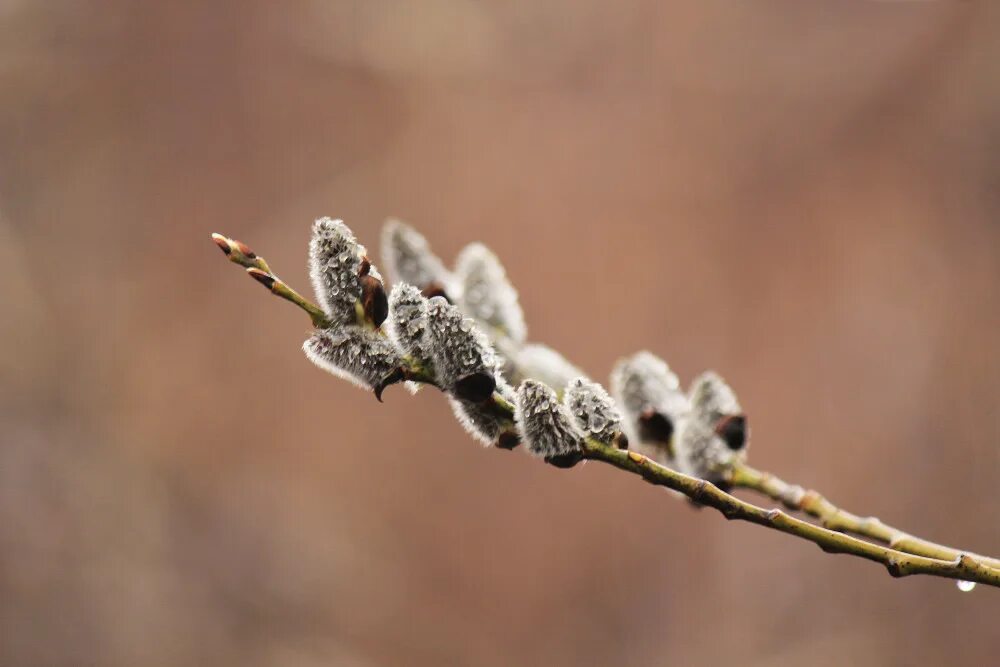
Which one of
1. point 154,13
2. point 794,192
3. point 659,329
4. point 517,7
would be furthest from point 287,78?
point 794,192

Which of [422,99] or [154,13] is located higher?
[422,99]

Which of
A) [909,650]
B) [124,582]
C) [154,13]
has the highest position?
[154,13]

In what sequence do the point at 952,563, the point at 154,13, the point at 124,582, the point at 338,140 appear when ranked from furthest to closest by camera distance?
the point at 338,140 < the point at 154,13 < the point at 124,582 < the point at 952,563

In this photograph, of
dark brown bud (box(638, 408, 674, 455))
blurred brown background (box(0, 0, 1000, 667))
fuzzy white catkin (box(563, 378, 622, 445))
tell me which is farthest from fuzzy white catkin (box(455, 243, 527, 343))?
blurred brown background (box(0, 0, 1000, 667))

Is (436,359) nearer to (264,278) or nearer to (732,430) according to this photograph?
(264,278)

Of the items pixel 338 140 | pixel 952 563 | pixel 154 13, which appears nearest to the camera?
pixel 952 563

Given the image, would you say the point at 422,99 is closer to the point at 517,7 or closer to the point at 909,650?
the point at 517,7

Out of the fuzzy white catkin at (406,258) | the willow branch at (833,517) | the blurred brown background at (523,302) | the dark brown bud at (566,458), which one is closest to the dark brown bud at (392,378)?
the dark brown bud at (566,458)

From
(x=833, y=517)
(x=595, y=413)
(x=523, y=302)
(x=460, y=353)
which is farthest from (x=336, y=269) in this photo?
(x=523, y=302)
